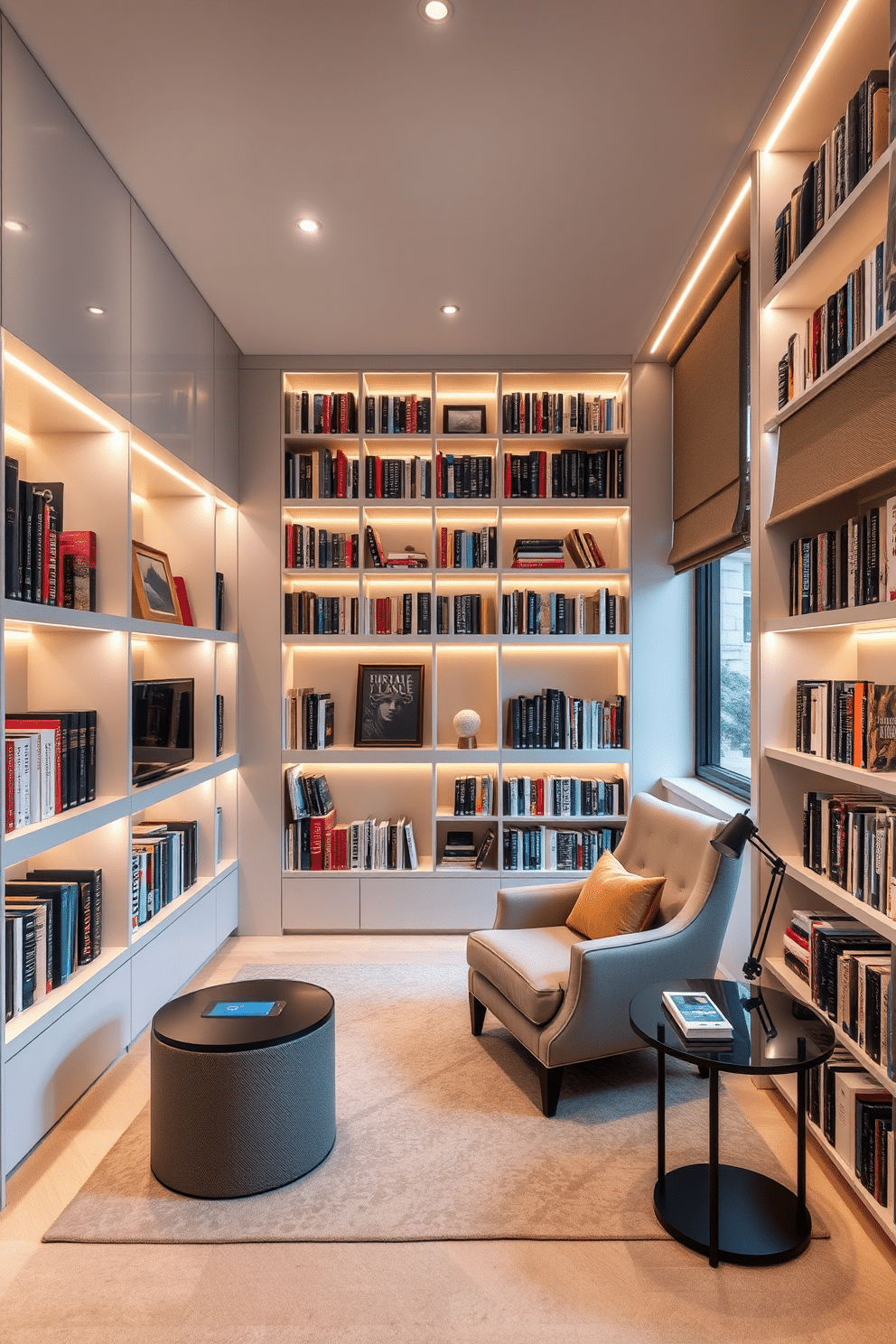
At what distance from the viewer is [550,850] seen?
13.6 ft

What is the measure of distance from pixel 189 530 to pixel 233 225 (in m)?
1.34

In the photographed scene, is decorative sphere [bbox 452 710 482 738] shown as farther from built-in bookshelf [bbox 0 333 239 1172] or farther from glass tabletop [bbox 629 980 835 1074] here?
glass tabletop [bbox 629 980 835 1074]

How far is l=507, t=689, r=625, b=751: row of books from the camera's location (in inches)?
164

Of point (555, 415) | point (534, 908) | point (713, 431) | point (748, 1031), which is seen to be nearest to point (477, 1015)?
point (534, 908)

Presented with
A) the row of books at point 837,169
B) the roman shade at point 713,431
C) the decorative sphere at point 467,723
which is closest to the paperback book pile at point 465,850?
the decorative sphere at point 467,723

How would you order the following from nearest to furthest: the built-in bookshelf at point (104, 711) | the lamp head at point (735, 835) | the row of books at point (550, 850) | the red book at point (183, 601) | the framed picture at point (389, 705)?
the lamp head at point (735, 835) → the built-in bookshelf at point (104, 711) → the red book at point (183, 601) → the row of books at point (550, 850) → the framed picture at point (389, 705)

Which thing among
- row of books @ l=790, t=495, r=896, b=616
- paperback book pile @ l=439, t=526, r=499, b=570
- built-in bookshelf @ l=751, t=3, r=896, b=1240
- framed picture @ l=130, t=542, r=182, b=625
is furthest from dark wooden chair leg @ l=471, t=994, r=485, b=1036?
paperback book pile @ l=439, t=526, r=499, b=570

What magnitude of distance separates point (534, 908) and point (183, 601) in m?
2.07

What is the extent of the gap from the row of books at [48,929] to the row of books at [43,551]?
0.85m

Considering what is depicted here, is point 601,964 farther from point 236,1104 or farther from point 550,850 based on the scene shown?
point 550,850

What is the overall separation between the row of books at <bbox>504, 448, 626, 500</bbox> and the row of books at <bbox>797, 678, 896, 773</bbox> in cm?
203

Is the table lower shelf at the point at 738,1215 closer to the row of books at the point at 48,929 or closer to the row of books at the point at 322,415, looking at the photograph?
the row of books at the point at 48,929

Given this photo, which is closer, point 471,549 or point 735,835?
point 735,835

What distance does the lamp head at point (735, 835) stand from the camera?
211 cm
